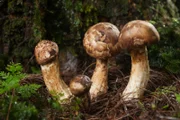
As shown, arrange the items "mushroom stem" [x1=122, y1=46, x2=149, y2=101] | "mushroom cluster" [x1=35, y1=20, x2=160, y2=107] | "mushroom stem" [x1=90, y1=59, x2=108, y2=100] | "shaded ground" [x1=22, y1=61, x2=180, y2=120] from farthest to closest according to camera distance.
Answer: "mushroom stem" [x1=90, y1=59, x2=108, y2=100]
"mushroom stem" [x1=122, y1=46, x2=149, y2=101]
"mushroom cluster" [x1=35, y1=20, x2=160, y2=107]
"shaded ground" [x1=22, y1=61, x2=180, y2=120]

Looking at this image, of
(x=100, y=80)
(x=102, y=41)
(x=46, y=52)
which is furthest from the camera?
(x=100, y=80)

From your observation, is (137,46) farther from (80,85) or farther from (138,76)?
(80,85)

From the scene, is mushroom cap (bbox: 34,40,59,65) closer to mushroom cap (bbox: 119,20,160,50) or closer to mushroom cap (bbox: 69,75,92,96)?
mushroom cap (bbox: 69,75,92,96)

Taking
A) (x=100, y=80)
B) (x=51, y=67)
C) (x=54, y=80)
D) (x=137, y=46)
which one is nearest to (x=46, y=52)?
(x=51, y=67)

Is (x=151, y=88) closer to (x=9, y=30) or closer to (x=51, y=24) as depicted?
(x=51, y=24)

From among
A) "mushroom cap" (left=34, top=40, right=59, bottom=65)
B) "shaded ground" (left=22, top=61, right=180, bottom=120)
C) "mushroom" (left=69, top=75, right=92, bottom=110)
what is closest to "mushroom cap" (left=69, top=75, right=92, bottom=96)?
"mushroom" (left=69, top=75, right=92, bottom=110)

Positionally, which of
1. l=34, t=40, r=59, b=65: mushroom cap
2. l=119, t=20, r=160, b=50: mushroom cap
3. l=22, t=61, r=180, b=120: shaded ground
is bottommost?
l=22, t=61, r=180, b=120: shaded ground
